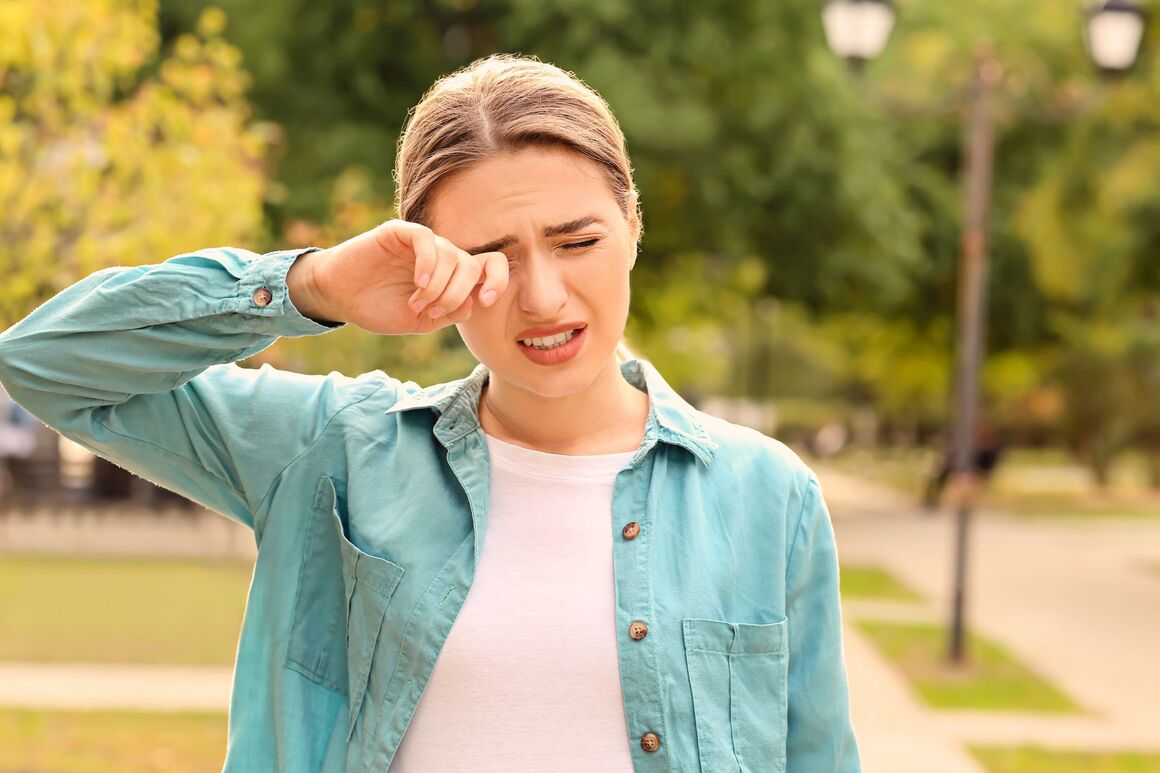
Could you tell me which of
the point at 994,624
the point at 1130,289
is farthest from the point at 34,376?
the point at 1130,289

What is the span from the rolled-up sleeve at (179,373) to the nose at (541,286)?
30cm

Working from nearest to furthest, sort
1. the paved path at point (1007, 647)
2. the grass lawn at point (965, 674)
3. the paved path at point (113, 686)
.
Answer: the paved path at point (113, 686) → the paved path at point (1007, 647) → the grass lawn at point (965, 674)

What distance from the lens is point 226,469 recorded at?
2289 millimetres

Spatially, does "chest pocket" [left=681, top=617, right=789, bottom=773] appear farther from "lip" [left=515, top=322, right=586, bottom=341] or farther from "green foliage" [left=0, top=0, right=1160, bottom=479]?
"green foliage" [left=0, top=0, right=1160, bottom=479]

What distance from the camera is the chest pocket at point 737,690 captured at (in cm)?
213

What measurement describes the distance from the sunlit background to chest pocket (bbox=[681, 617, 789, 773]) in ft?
17.6

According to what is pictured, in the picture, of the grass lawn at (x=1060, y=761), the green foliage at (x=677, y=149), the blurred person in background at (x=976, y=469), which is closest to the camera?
the green foliage at (x=677, y=149)

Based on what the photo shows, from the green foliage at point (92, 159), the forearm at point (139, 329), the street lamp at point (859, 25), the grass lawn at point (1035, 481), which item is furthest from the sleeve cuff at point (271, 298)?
the grass lawn at point (1035, 481)

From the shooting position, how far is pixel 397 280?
215 cm

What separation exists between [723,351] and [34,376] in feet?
205

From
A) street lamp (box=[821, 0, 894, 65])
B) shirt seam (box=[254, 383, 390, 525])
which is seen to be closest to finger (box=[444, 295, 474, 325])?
shirt seam (box=[254, 383, 390, 525])

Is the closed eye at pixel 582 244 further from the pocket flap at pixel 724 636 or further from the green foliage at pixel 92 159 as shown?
the green foliage at pixel 92 159

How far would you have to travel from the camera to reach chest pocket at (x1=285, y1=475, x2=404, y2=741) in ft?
7.18

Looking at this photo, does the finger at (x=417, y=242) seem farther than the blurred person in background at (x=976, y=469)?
No
